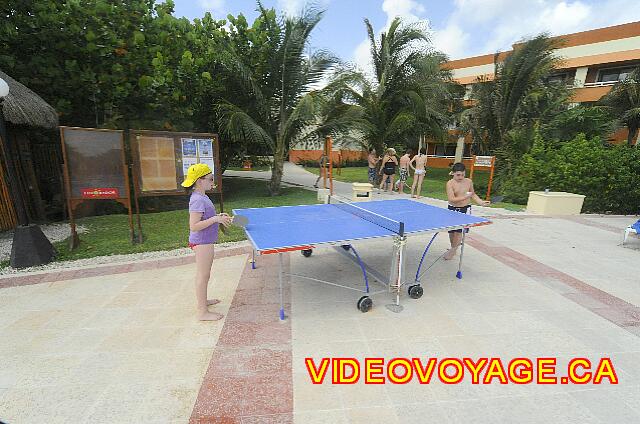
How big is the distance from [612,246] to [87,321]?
9000mm

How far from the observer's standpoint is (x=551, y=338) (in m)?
3.17

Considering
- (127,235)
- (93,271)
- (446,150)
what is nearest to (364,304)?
(93,271)

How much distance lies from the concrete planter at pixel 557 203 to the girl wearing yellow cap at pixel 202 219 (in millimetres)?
9753

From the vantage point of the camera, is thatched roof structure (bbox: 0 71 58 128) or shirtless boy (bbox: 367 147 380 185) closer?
thatched roof structure (bbox: 0 71 58 128)

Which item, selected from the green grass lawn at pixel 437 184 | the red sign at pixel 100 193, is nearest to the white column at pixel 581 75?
the green grass lawn at pixel 437 184

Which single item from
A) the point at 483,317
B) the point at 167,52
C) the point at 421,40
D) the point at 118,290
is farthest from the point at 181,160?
the point at 421,40

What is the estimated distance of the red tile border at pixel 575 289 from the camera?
3.66m

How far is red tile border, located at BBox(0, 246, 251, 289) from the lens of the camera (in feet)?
14.4

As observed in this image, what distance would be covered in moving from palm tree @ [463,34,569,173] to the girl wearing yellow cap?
1419 centimetres

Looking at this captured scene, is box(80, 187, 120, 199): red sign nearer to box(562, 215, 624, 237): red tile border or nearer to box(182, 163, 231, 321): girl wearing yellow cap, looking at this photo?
box(182, 163, 231, 321): girl wearing yellow cap

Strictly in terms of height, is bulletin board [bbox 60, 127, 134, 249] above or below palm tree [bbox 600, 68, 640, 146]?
below

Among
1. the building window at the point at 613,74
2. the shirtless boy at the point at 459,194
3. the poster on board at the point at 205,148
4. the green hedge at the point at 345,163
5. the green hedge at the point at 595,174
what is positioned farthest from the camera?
the green hedge at the point at 345,163

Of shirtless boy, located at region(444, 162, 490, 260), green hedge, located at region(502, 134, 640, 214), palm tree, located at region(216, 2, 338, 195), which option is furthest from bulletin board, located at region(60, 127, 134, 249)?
green hedge, located at region(502, 134, 640, 214)

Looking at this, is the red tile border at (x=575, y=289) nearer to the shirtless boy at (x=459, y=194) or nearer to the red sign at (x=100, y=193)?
the shirtless boy at (x=459, y=194)
